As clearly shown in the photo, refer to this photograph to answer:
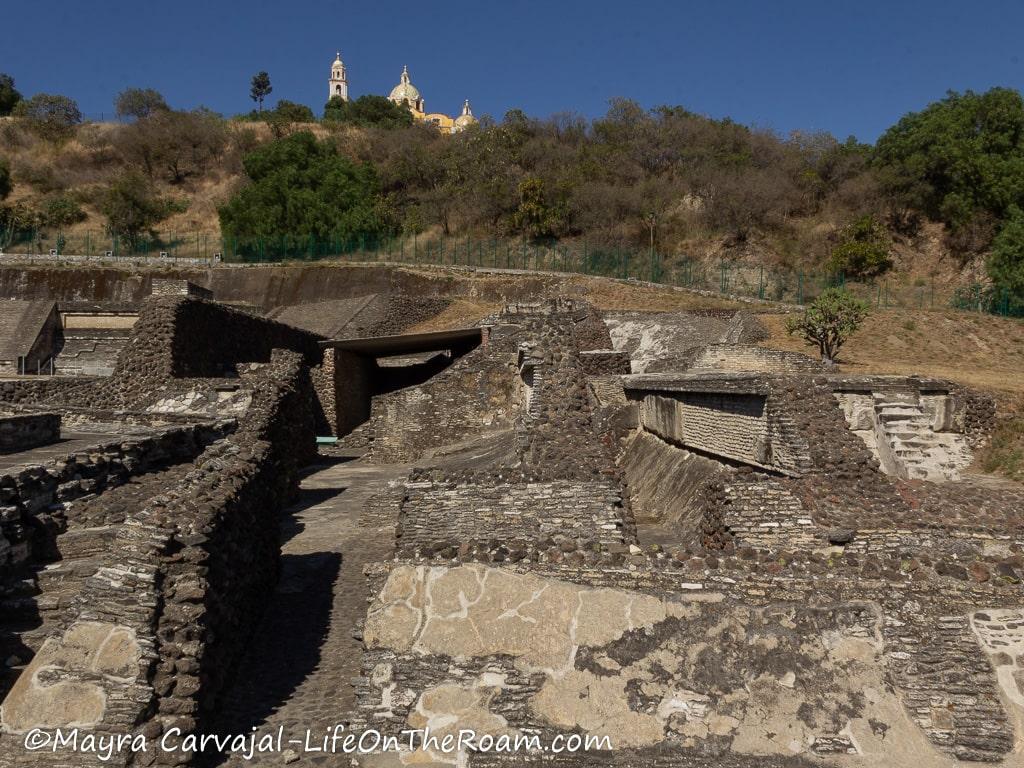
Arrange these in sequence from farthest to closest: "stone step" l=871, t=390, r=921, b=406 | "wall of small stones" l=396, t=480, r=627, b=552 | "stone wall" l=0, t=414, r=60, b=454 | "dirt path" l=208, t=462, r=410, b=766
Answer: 1. "stone step" l=871, t=390, r=921, b=406
2. "stone wall" l=0, t=414, r=60, b=454
3. "wall of small stones" l=396, t=480, r=627, b=552
4. "dirt path" l=208, t=462, r=410, b=766

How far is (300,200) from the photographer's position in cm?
4431

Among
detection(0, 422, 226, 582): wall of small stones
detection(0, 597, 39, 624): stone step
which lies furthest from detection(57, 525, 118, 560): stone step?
detection(0, 597, 39, 624): stone step

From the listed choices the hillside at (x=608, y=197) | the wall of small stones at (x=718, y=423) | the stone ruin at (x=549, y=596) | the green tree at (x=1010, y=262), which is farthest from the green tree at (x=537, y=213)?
the stone ruin at (x=549, y=596)

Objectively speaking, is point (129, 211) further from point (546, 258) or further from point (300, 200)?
point (546, 258)

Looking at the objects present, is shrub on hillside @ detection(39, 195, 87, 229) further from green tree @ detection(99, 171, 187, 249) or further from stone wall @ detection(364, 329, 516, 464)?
stone wall @ detection(364, 329, 516, 464)

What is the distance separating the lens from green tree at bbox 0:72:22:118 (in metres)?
73.8

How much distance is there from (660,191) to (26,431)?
44.7m

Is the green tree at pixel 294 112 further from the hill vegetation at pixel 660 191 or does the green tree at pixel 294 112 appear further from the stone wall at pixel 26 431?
the stone wall at pixel 26 431

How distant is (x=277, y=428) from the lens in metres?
12.7

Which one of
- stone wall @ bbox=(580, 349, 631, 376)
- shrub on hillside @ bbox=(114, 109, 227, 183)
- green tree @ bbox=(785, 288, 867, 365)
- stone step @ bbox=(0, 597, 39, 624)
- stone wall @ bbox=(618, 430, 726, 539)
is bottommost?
stone wall @ bbox=(618, 430, 726, 539)

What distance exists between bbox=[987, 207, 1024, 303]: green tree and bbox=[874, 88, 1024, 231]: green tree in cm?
496

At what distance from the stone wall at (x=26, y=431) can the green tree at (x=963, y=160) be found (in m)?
44.9

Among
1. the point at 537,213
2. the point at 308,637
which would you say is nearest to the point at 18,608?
the point at 308,637

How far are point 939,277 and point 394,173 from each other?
3719 cm
